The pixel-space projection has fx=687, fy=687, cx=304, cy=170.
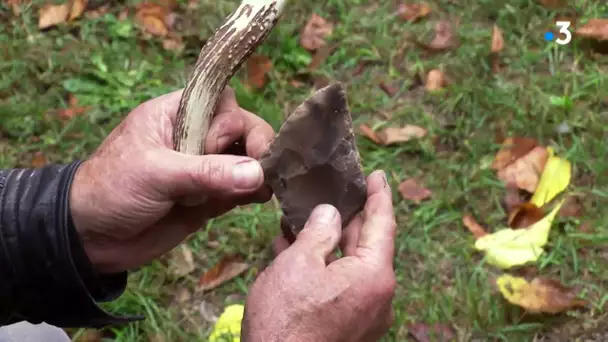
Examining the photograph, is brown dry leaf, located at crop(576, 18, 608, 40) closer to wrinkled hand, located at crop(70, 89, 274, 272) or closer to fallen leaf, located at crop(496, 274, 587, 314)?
fallen leaf, located at crop(496, 274, 587, 314)

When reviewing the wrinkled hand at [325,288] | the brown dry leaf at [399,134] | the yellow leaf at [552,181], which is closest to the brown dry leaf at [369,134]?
the brown dry leaf at [399,134]

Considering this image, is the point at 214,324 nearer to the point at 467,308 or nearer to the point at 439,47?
the point at 467,308

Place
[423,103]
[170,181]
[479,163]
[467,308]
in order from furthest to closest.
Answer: [423,103], [479,163], [467,308], [170,181]

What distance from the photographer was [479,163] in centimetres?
216

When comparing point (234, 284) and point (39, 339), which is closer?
point (39, 339)

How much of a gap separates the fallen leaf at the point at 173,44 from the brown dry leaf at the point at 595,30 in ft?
4.81

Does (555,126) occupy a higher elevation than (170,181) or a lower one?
lower

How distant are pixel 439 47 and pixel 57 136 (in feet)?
4.59

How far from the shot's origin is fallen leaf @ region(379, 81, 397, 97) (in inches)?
95.9

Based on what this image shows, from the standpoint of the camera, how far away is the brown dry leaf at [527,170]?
204 centimetres

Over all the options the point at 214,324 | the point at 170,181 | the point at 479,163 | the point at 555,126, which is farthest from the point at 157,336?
the point at 555,126

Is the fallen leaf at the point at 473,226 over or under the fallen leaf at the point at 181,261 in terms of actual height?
under

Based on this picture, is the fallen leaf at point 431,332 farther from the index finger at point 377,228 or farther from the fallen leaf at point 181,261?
the fallen leaf at point 181,261

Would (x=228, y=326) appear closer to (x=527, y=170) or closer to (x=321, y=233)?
(x=321, y=233)
